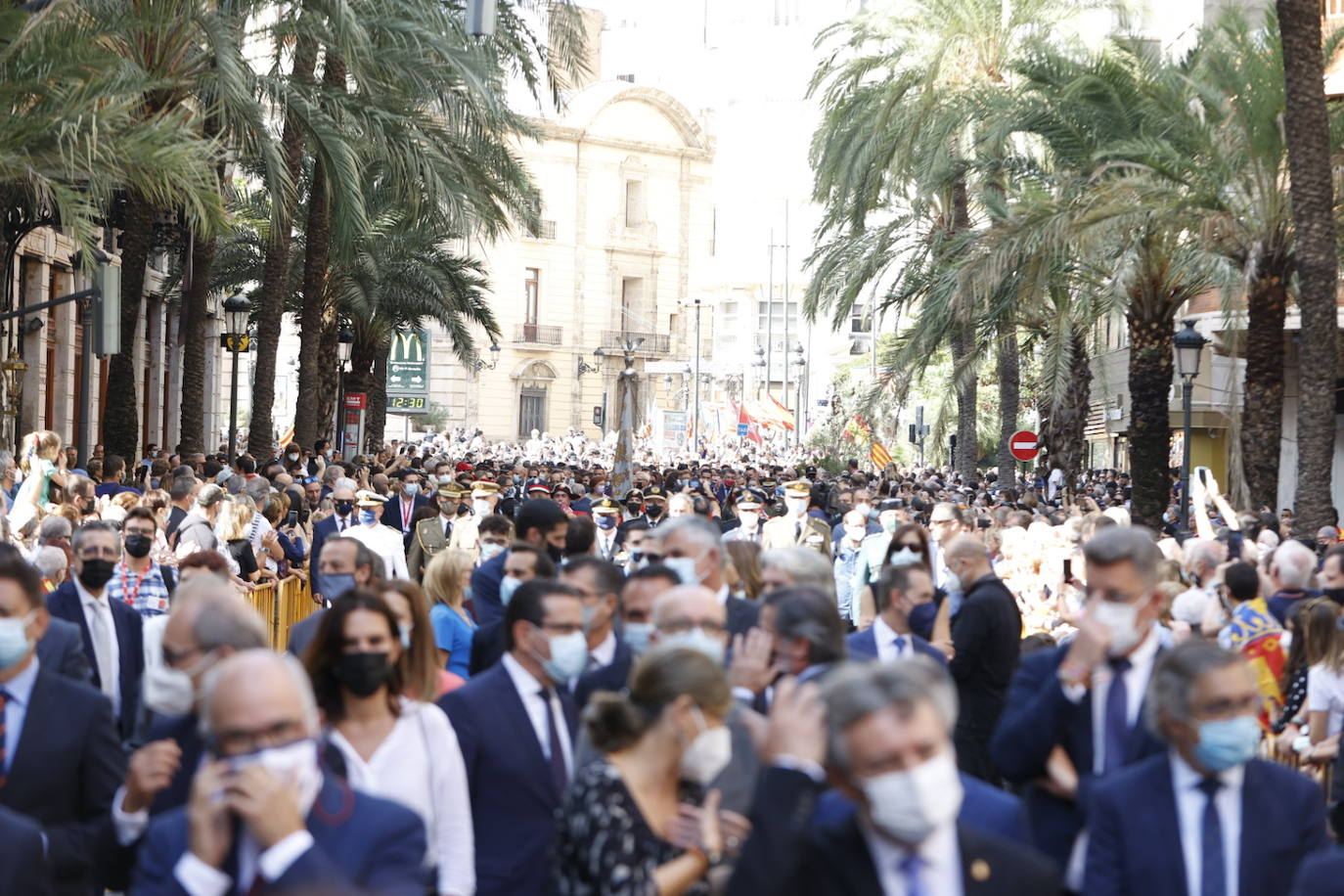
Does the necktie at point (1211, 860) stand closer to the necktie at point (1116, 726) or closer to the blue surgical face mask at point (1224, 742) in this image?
the blue surgical face mask at point (1224, 742)

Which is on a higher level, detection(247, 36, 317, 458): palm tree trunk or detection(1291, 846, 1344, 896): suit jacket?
detection(247, 36, 317, 458): palm tree trunk

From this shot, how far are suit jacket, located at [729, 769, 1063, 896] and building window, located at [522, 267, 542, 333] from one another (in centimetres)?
8527

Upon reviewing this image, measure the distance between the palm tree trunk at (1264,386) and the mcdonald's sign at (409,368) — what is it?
33.9 m

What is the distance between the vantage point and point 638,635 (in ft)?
22.9

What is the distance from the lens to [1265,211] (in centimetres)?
2025

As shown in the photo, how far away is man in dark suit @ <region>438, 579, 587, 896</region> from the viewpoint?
5.85 m

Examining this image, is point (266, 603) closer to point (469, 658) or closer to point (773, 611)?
point (469, 658)

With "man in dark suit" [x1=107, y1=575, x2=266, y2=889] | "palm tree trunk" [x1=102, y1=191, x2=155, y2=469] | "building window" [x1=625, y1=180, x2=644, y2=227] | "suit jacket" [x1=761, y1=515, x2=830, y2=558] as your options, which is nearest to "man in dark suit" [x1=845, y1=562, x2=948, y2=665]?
"man in dark suit" [x1=107, y1=575, x2=266, y2=889]

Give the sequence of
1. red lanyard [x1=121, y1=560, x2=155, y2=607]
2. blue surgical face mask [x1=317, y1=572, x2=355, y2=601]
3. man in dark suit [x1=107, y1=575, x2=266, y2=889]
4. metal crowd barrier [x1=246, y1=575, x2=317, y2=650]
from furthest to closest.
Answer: metal crowd barrier [x1=246, y1=575, x2=317, y2=650], red lanyard [x1=121, y1=560, x2=155, y2=607], blue surgical face mask [x1=317, y1=572, x2=355, y2=601], man in dark suit [x1=107, y1=575, x2=266, y2=889]

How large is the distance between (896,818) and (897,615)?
14.6 feet

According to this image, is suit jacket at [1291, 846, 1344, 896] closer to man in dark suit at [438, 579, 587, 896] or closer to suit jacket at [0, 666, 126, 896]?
man in dark suit at [438, 579, 587, 896]

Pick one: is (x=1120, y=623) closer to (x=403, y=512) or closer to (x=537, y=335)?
(x=403, y=512)

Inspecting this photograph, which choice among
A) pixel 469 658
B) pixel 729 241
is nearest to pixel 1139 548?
pixel 469 658

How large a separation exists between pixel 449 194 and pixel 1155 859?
866 inches
